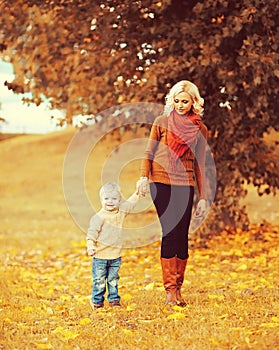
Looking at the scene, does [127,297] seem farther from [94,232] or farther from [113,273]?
[94,232]

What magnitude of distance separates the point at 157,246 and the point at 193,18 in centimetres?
483

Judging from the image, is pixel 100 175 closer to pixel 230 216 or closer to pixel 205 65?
pixel 230 216

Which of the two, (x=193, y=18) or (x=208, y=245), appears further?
(x=208, y=245)

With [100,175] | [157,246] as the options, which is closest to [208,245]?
[157,246]

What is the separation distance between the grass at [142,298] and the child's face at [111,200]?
1.08m

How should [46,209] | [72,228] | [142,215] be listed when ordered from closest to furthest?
[72,228] → [142,215] → [46,209]

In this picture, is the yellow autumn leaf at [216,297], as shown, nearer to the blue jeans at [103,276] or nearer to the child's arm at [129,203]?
the blue jeans at [103,276]

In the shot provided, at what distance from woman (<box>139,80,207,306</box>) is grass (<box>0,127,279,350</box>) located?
0.72 m

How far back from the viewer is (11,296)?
8.66 meters

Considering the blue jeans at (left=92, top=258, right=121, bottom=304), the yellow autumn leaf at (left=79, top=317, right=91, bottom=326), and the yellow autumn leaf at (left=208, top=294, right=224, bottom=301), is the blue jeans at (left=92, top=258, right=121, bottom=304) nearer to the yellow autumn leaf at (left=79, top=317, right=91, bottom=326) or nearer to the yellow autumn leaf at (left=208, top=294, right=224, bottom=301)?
the yellow autumn leaf at (left=79, top=317, right=91, bottom=326)

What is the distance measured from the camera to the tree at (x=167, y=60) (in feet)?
Answer: 34.5

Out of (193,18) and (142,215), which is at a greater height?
(193,18)

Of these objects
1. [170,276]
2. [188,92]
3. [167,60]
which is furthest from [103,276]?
[167,60]

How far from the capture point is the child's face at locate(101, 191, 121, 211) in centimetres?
705
